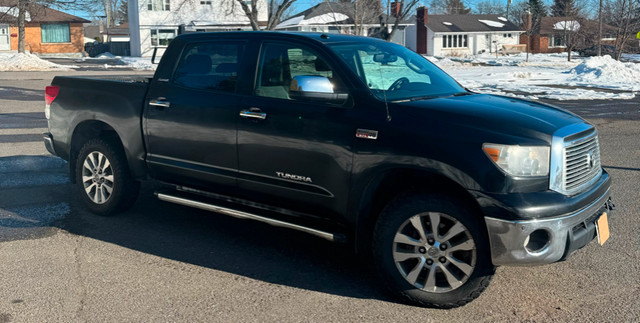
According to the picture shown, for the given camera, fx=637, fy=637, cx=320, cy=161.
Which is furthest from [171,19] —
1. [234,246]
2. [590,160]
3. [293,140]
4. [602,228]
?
[602,228]

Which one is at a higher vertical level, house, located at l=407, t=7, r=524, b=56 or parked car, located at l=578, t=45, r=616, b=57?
house, located at l=407, t=7, r=524, b=56

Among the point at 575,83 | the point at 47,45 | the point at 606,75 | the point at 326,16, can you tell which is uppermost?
the point at 326,16

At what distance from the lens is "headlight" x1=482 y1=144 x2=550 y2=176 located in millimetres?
3977

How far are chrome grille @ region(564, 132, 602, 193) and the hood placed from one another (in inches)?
6.5

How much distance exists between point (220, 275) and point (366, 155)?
4.83 ft

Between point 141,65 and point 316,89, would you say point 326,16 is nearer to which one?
point 141,65

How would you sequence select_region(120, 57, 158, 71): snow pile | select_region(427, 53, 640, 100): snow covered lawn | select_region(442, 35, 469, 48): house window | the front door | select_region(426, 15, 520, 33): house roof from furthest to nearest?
select_region(426, 15, 520, 33): house roof, select_region(442, 35, 469, 48): house window, select_region(120, 57, 158, 71): snow pile, select_region(427, 53, 640, 100): snow covered lawn, the front door

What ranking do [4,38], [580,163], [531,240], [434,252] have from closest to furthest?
[531,240]
[434,252]
[580,163]
[4,38]

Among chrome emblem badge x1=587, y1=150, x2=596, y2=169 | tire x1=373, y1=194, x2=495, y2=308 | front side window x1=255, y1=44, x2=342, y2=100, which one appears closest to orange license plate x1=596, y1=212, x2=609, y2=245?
chrome emblem badge x1=587, y1=150, x2=596, y2=169

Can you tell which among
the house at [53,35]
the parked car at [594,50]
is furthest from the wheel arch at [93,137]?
the house at [53,35]

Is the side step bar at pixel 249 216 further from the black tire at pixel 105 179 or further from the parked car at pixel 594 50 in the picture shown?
the parked car at pixel 594 50

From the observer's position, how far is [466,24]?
238 ft

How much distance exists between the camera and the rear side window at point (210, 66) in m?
5.43

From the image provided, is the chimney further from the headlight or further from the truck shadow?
the headlight
